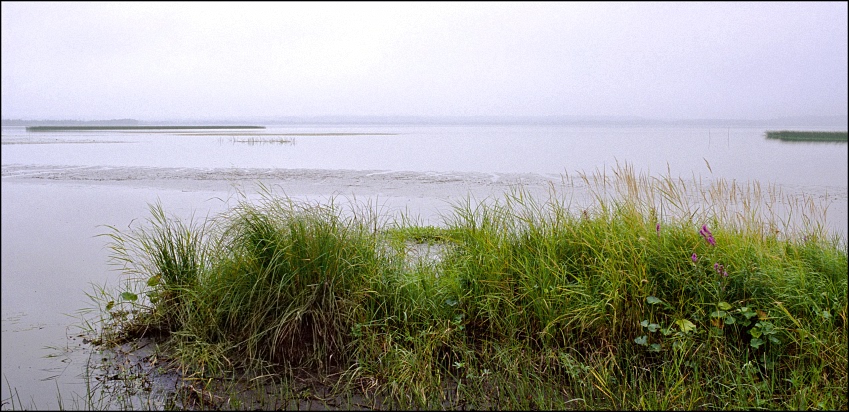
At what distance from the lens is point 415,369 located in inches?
138

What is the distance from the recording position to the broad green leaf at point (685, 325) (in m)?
3.47

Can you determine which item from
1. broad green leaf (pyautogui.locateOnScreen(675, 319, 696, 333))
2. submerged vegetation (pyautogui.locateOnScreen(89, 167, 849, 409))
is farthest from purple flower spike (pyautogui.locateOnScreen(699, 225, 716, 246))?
broad green leaf (pyautogui.locateOnScreen(675, 319, 696, 333))

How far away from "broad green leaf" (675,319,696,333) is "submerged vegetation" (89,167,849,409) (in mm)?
14

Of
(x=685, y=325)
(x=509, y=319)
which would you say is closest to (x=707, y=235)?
(x=685, y=325)

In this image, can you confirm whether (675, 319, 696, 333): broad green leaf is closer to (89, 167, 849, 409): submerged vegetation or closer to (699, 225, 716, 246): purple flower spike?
(89, 167, 849, 409): submerged vegetation

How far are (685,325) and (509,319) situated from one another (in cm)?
112

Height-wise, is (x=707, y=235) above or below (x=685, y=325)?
above

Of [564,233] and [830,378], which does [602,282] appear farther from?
[830,378]

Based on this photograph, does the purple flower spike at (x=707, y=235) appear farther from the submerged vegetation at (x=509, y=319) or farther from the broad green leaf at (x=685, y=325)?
the broad green leaf at (x=685, y=325)

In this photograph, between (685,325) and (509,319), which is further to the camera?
(509,319)

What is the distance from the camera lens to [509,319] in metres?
3.88

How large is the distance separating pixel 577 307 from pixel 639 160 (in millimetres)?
21549

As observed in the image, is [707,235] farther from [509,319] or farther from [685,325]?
[509,319]

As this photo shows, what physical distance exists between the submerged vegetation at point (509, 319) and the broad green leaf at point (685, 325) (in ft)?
0.05
